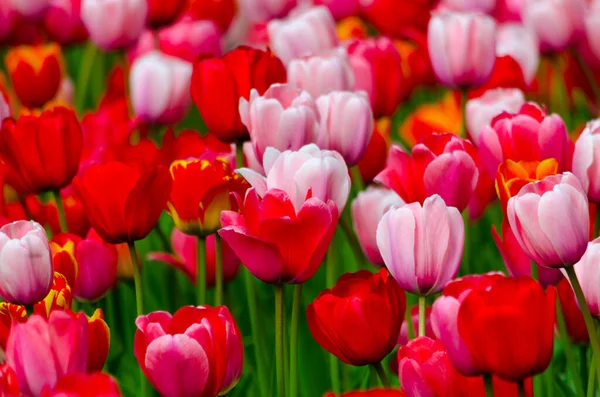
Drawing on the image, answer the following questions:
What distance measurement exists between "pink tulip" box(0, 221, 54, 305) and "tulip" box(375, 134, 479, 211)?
0.39m

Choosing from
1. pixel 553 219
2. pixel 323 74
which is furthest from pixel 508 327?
pixel 323 74

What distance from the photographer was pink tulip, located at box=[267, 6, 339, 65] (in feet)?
5.34

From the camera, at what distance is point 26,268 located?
96 cm

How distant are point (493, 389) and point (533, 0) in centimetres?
111

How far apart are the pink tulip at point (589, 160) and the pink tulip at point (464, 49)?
411 millimetres

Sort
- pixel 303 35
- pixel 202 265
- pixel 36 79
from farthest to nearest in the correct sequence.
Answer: pixel 36 79 → pixel 303 35 → pixel 202 265

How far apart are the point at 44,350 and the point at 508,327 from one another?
36 centimetres

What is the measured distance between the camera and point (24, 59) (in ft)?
6.09

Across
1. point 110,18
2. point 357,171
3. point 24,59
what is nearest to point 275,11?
point 110,18

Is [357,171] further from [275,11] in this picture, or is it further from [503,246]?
[275,11]

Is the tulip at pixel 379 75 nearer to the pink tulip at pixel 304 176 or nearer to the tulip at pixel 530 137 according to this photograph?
the tulip at pixel 530 137

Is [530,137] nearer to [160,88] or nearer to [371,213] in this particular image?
[371,213]

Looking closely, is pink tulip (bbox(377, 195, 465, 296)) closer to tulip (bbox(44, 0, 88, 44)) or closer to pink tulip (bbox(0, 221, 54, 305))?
pink tulip (bbox(0, 221, 54, 305))

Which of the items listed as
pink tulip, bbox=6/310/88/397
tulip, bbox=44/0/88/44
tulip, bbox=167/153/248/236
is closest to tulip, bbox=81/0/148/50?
tulip, bbox=44/0/88/44
